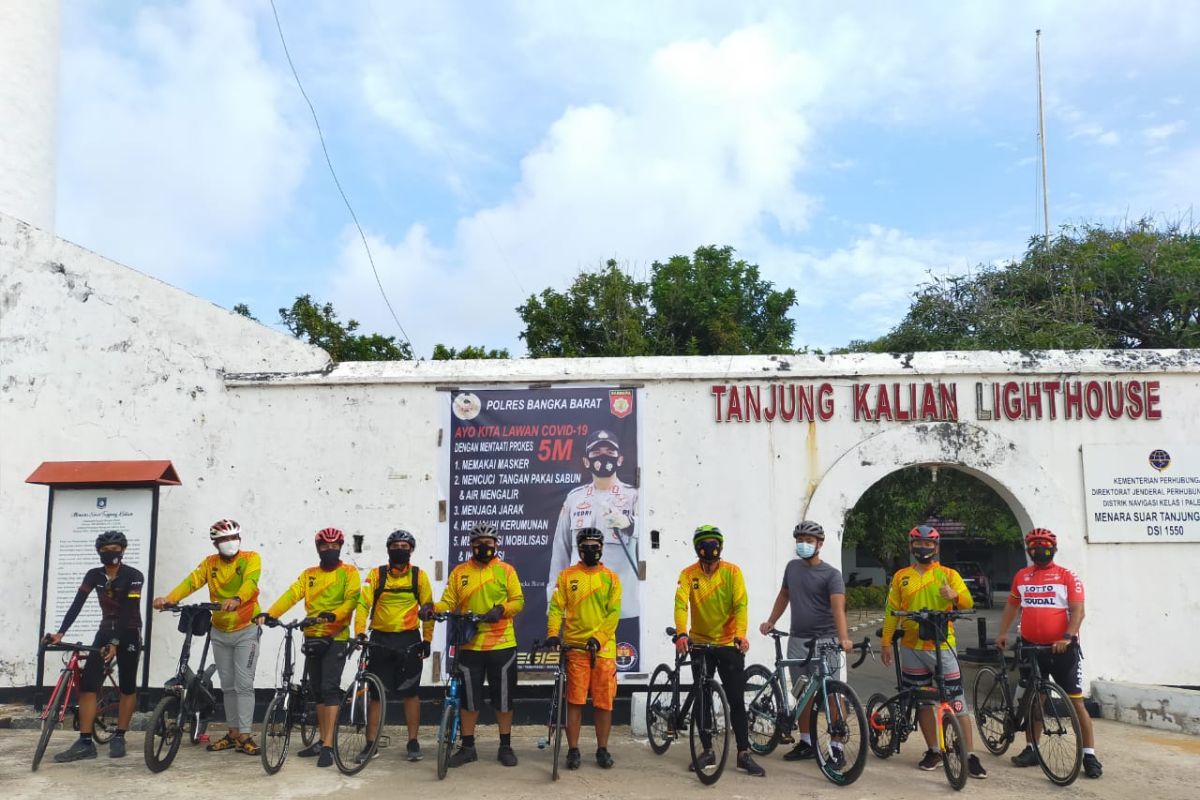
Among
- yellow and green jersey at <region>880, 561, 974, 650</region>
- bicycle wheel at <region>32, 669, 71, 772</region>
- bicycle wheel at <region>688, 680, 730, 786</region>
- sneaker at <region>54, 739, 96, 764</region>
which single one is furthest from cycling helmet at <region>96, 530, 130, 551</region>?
yellow and green jersey at <region>880, 561, 974, 650</region>

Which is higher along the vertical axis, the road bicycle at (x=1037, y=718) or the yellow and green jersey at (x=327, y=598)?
the yellow and green jersey at (x=327, y=598)

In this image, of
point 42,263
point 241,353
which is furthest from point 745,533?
point 42,263

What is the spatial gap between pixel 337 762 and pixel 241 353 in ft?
15.1

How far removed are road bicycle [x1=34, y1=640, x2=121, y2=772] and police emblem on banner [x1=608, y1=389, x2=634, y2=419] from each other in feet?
16.0

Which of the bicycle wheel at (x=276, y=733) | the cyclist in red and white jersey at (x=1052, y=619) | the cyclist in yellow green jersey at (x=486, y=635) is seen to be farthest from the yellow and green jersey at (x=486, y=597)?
A: the cyclist in red and white jersey at (x=1052, y=619)

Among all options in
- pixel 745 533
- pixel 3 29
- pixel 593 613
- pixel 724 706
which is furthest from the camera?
pixel 3 29

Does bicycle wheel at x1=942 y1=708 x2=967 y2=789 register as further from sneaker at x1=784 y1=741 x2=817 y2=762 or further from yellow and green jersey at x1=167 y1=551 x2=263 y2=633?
yellow and green jersey at x1=167 y1=551 x2=263 y2=633

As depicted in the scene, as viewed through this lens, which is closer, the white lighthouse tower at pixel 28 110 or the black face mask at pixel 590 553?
the black face mask at pixel 590 553

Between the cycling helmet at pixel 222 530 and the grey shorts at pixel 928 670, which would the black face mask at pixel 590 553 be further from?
the cycling helmet at pixel 222 530

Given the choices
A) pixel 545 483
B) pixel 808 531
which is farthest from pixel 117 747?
pixel 808 531

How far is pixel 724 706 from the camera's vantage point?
670 centimetres

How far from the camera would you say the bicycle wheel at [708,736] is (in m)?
6.62

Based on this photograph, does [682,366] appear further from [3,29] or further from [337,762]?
[3,29]

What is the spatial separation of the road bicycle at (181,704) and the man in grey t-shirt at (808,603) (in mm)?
4314
